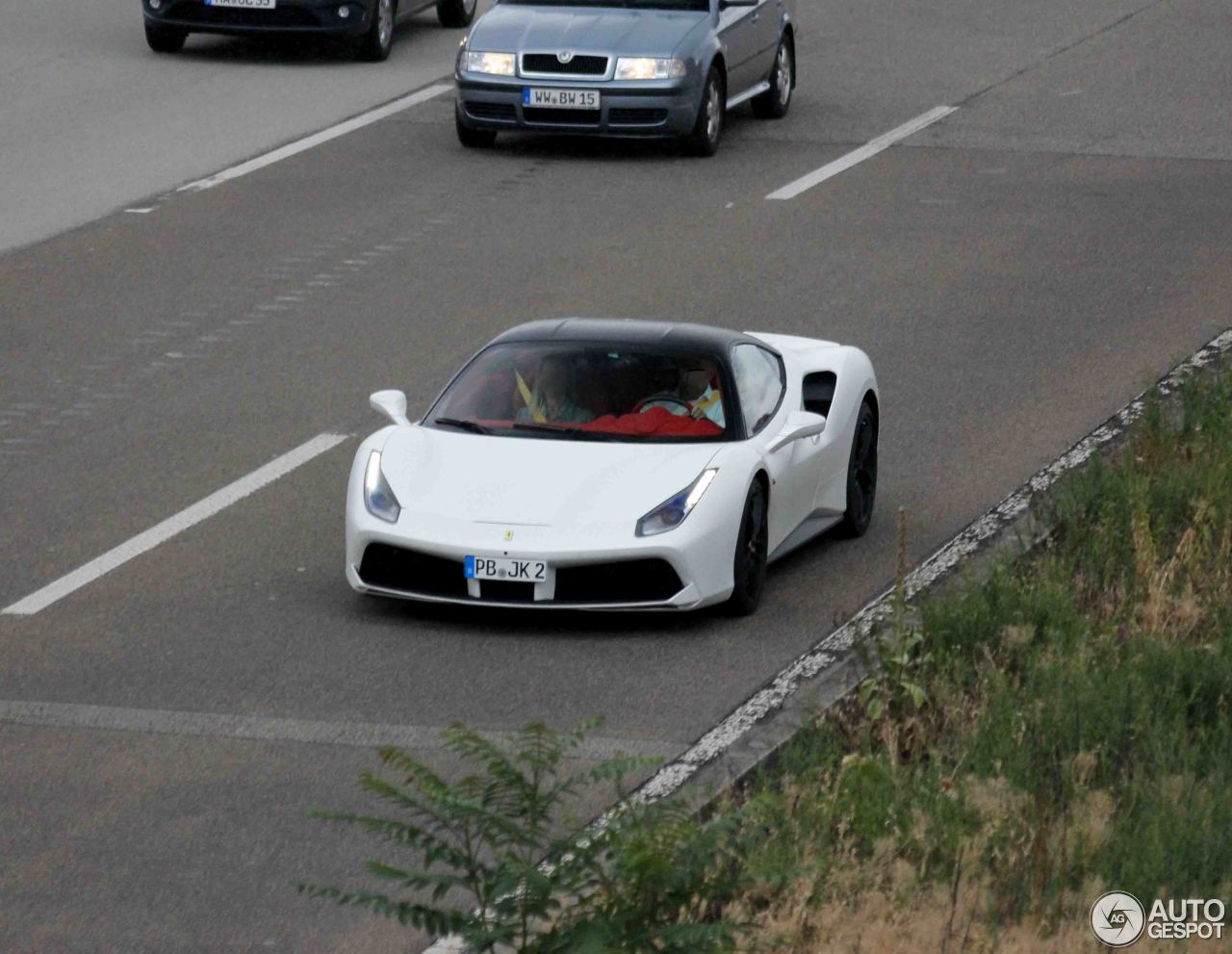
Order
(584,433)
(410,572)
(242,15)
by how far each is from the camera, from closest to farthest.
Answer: (410,572)
(584,433)
(242,15)

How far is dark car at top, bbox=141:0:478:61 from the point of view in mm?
24891

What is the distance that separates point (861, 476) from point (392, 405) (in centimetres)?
237

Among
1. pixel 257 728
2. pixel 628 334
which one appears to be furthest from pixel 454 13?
pixel 257 728

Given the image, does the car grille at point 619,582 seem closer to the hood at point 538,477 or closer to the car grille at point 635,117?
the hood at point 538,477

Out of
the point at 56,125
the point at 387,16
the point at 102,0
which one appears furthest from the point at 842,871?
the point at 102,0

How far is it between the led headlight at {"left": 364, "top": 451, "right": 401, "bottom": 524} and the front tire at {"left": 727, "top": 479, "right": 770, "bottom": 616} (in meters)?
1.42

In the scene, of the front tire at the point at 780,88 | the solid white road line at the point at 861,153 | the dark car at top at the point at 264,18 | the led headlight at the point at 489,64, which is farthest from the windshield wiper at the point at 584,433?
the dark car at top at the point at 264,18

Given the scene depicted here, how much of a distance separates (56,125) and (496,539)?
44.4ft

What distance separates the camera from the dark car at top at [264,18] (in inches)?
980

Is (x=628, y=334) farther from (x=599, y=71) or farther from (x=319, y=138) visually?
(x=319, y=138)

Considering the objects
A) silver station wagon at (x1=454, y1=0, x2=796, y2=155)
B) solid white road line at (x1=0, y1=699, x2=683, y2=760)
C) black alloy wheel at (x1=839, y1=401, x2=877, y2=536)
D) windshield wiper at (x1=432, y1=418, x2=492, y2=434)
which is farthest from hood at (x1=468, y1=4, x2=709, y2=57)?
solid white road line at (x1=0, y1=699, x2=683, y2=760)

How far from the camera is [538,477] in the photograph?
34.6 feet

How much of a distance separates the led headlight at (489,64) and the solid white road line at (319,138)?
156 cm

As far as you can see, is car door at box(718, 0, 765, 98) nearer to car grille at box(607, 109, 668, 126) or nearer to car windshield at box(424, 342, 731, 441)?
car grille at box(607, 109, 668, 126)
